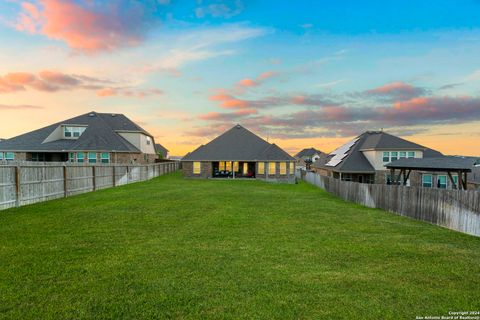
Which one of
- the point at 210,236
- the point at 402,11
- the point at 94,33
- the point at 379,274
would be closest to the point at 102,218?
the point at 210,236

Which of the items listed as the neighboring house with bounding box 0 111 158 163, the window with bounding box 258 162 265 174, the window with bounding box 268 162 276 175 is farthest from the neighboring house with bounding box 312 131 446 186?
the neighboring house with bounding box 0 111 158 163

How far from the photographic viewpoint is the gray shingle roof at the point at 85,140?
40.7 metres

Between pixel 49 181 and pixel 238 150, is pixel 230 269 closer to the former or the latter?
pixel 49 181

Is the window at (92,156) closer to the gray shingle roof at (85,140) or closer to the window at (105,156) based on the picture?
the gray shingle roof at (85,140)

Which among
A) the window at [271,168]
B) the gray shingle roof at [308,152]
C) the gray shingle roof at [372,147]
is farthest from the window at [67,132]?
the gray shingle roof at [308,152]

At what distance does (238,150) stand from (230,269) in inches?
1409

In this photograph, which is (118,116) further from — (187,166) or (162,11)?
(162,11)

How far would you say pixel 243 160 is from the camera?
1593 inches

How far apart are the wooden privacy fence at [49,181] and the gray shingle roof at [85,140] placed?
14.1 meters

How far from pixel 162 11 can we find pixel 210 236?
56.7 ft

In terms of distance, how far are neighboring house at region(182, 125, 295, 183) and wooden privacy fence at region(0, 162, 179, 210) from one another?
43.0ft

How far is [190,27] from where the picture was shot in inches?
875

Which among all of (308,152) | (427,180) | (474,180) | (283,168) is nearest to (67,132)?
(283,168)

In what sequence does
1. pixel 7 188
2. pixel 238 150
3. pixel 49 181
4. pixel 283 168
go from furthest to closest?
pixel 238 150
pixel 283 168
pixel 49 181
pixel 7 188
